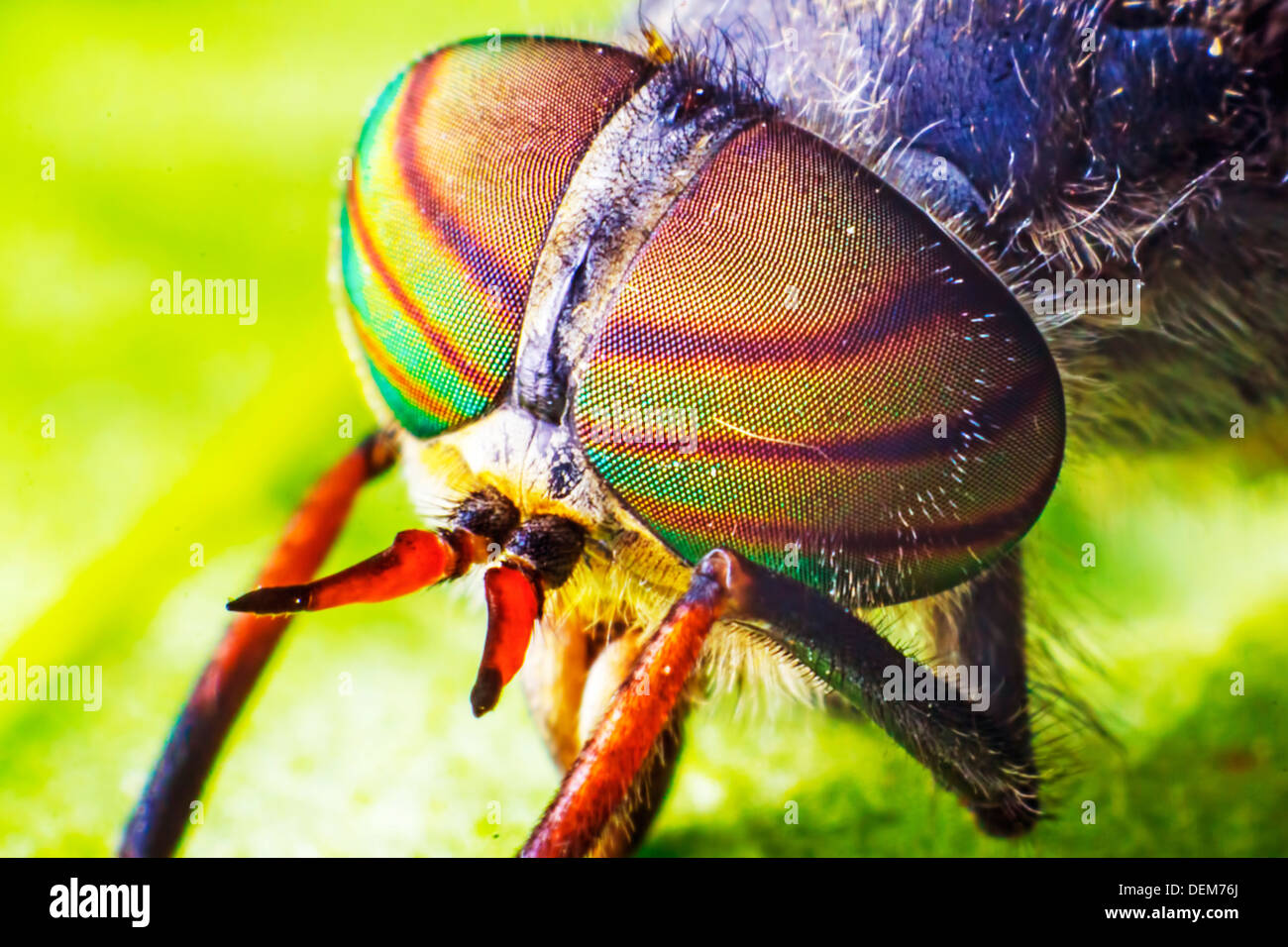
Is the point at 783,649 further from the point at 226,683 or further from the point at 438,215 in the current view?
the point at 226,683

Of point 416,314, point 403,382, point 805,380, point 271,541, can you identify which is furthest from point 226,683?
point 805,380

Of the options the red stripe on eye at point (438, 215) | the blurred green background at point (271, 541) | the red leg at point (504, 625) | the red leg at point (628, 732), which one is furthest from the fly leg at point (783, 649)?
the red stripe on eye at point (438, 215)

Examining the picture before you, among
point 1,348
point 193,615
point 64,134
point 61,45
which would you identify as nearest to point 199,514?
point 193,615

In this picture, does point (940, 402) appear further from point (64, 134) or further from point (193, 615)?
point (64, 134)

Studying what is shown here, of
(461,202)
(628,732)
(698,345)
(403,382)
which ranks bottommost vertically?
(628,732)


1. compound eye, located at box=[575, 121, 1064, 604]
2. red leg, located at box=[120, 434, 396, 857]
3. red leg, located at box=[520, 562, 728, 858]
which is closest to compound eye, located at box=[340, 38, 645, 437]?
compound eye, located at box=[575, 121, 1064, 604]

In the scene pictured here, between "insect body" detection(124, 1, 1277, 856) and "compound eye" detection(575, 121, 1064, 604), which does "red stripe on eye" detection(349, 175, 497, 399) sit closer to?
"insect body" detection(124, 1, 1277, 856)
